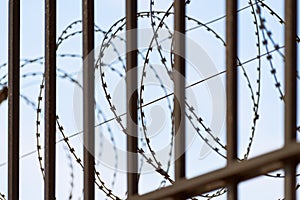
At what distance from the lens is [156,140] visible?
199 inches

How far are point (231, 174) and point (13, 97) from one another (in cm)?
97

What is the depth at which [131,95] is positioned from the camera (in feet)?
5.42

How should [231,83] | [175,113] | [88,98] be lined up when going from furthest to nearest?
[88,98], [175,113], [231,83]

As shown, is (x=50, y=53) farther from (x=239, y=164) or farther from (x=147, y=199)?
(x=239, y=164)

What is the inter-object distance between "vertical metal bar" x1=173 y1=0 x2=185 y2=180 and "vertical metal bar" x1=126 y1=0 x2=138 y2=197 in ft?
0.43

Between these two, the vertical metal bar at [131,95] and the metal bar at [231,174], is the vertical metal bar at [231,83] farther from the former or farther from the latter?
the vertical metal bar at [131,95]

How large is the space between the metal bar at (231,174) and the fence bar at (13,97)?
0.70 m

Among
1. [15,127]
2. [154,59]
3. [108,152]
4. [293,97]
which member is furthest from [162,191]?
[154,59]

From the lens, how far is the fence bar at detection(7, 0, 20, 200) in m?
2.12

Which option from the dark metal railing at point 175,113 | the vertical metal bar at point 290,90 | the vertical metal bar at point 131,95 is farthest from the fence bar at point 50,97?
the vertical metal bar at point 290,90

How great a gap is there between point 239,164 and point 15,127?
3.26 ft

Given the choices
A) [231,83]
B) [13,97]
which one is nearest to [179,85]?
[231,83]

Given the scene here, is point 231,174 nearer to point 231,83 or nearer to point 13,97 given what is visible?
point 231,83

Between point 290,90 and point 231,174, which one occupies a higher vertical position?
point 290,90
